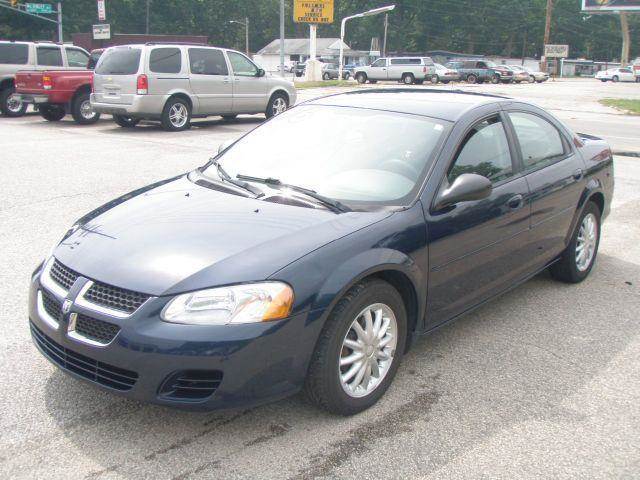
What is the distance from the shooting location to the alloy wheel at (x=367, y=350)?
325 centimetres

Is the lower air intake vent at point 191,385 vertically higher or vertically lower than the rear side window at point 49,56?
lower

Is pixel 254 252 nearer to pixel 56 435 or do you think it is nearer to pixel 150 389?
pixel 150 389

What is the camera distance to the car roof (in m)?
4.25

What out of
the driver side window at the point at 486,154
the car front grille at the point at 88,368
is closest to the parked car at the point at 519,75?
the driver side window at the point at 486,154

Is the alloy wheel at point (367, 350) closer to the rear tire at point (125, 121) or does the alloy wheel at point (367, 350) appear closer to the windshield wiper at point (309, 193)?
the windshield wiper at point (309, 193)

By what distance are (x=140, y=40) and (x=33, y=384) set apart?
113ft

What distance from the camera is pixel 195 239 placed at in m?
3.22

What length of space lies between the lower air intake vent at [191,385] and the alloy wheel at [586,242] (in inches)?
142

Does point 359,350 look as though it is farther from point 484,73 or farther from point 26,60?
point 484,73

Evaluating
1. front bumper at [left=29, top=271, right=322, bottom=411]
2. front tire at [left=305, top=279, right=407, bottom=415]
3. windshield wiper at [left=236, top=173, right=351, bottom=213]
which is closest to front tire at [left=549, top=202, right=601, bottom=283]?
front tire at [left=305, top=279, right=407, bottom=415]

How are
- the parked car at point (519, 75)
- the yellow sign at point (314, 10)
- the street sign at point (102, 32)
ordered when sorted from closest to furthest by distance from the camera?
1. the street sign at point (102, 32)
2. the yellow sign at point (314, 10)
3. the parked car at point (519, 75)

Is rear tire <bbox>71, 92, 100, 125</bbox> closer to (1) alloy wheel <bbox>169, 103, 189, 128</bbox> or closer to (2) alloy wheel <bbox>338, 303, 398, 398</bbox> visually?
(1) alloy wheel <bbox>169, 103, 189, 128</bbox>

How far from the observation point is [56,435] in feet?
10.0

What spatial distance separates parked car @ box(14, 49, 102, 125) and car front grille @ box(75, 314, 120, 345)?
47.8 ft
